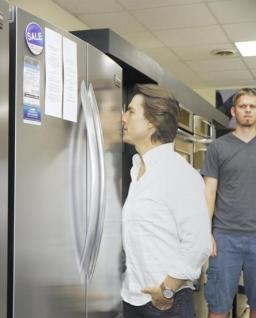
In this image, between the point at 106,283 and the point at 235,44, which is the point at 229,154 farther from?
the point at 235,44

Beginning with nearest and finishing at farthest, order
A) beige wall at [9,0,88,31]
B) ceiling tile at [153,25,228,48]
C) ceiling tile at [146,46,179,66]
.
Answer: beige wall at [9,0,88,31], ceiling tile at [153,25,228,48], ceiling tile at [146,46,179,66]

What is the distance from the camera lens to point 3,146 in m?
1.27

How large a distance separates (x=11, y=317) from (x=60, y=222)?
296mm

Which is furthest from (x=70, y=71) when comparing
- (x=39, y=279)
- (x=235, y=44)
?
(x=235, y=44)

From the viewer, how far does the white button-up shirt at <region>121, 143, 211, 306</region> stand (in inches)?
68.9

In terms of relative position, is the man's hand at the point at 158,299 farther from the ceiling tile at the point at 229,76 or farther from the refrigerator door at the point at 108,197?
the ceiling tile at the point at 229,76

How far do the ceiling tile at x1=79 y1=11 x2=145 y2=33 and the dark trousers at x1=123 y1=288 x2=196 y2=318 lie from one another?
11.0 feet

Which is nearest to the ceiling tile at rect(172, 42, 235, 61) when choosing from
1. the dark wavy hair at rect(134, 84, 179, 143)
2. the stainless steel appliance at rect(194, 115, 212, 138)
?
the stainless steel appliance at rect(194, 115, 212, 138)

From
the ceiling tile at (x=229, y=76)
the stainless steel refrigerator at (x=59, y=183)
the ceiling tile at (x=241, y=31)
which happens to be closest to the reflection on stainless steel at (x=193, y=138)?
the stainless steel refrigerator at (x=59, y=183)

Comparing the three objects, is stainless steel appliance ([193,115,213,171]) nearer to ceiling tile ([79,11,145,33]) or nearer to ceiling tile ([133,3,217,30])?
ceiling tile ([133,3,217,30])

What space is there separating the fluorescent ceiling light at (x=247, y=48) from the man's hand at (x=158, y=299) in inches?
174

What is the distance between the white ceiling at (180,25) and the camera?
14.7 feet

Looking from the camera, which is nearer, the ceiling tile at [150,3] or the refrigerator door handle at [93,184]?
the refrigerator door handle at [93,184]

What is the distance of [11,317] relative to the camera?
1.33 metres
